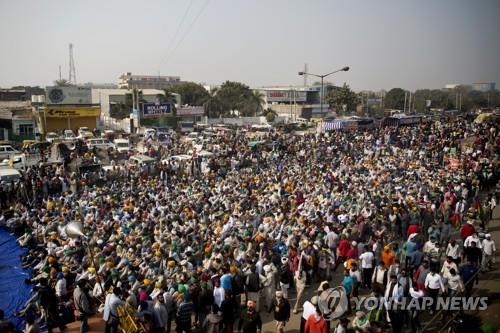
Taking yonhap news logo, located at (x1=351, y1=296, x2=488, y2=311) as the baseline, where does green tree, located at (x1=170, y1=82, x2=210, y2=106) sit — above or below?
above

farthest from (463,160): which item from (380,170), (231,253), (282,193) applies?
(231,253)

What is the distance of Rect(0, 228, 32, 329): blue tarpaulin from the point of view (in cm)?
950

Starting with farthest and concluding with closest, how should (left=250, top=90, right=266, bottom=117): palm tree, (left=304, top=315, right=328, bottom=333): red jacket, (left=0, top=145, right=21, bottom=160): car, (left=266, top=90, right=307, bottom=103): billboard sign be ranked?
(left=266, top=90, right=307, bottom=103): billboard sign, (left=250, top=90, right=266, bottom=117): palm tree, (left=0, top=145, right=21, bottom=160): car, (left=304, top=315, right=328, bottom=333): red jacket

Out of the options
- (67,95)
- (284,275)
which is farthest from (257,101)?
(284,275)

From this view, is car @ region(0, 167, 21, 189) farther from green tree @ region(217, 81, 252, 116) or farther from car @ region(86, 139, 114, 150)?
green tree @ region(217, 81, 252, 116)

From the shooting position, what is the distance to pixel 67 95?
4806cm

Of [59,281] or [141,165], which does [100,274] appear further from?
[141,165]

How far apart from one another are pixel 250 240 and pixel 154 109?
35.8m

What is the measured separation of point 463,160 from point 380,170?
4.11 metres

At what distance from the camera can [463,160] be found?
20156 millimetres

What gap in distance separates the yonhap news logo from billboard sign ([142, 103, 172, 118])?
37.9m

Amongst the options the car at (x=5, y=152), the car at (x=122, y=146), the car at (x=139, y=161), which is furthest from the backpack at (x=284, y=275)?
the car at (x=5, y=152)

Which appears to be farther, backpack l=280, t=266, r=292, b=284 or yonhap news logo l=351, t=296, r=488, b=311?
backpack l=280, t=266, r=292, b=284

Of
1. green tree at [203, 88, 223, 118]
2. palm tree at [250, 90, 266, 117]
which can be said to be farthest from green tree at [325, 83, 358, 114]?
green tree at [203, 88, 223, 118]
